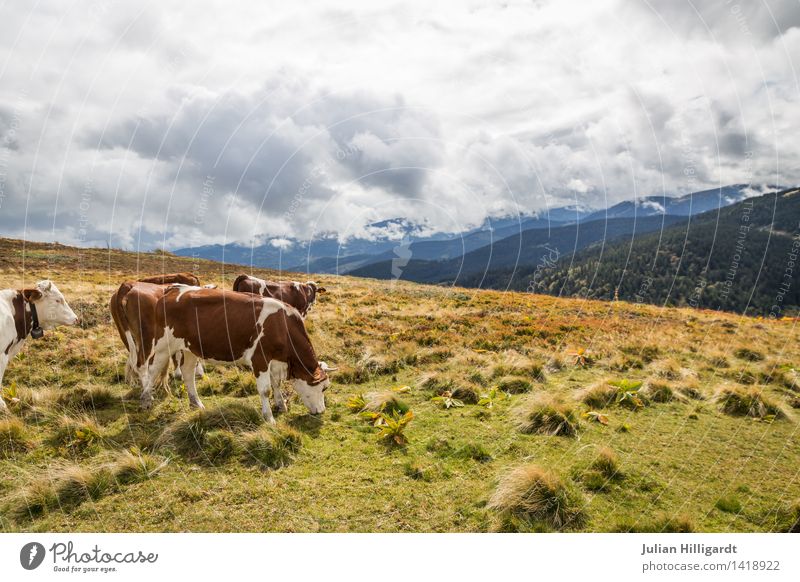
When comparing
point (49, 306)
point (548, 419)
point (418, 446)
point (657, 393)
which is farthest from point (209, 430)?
point (657, 393)

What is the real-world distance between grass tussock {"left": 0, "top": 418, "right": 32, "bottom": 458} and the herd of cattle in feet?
5.31

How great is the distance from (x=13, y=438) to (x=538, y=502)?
9586 mm

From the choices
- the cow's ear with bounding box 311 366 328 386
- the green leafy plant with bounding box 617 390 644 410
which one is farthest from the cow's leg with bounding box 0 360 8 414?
the green leafy plant with bounding box 617 390 644 410

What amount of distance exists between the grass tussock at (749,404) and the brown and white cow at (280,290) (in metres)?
14.1

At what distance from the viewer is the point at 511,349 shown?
55.0ft

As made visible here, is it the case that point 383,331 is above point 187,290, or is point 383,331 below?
below

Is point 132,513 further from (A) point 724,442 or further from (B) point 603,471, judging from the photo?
(A) point 724,442

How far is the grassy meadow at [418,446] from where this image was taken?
6.48 meters

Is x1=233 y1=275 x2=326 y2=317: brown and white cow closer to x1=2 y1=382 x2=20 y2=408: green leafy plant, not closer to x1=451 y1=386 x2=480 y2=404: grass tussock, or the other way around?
x1=2 y1=382 x2=20 y2=408: green leafy plant

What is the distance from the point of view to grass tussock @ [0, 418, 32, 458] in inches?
317

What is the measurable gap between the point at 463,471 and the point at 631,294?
166426 millimetres

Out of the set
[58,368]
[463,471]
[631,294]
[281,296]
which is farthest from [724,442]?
[631,294]
